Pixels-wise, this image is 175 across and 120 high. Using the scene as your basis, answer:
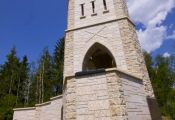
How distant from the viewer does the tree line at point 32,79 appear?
29281mm

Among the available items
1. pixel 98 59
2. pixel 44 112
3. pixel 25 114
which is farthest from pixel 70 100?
pixel 25 114

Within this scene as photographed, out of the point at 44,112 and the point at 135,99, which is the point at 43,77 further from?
the point at 135,99

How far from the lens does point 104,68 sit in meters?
8.82

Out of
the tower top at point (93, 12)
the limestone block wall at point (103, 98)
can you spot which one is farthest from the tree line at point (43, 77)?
the limestone block wall at point (103, 98)

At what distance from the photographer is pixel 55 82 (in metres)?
30.2

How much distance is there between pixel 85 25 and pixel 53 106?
556 centimetres

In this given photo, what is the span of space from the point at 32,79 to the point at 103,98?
26.0m

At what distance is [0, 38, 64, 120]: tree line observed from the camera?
96.1 feet

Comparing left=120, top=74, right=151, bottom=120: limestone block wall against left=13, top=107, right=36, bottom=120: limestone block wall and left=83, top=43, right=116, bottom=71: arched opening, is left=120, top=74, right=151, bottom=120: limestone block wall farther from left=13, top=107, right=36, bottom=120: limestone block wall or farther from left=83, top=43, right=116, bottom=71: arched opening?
left=13, top=107, right=36, bottom=120: limestone block wall

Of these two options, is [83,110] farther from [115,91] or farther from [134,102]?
[134,102]

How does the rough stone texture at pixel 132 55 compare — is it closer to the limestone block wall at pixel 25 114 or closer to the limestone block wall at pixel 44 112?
the limestone block wall at pixel 44 112

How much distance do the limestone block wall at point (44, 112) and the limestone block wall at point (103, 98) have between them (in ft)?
14.7

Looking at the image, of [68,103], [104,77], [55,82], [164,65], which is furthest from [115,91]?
[164,65]

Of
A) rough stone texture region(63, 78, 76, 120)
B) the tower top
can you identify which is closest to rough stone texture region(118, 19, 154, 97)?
the tower top
